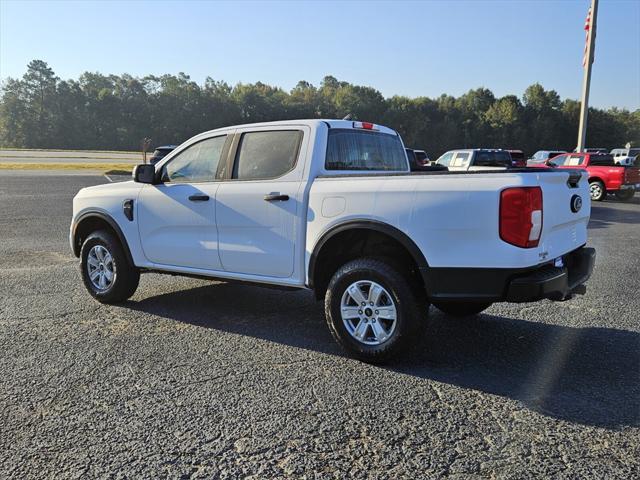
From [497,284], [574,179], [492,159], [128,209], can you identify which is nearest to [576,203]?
[574,179]

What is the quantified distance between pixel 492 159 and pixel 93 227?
1693 cm

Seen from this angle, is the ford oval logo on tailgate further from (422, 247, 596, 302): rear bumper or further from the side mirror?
the side mirror

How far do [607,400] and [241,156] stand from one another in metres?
3.51

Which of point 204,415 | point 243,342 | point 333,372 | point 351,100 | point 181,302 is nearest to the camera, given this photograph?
point 204,415

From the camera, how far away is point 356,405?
3.43m

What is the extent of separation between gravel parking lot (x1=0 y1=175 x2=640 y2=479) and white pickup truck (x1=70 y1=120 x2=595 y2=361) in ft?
1.54

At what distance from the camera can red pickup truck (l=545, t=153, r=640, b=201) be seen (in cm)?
1967

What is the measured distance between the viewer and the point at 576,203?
4.26m

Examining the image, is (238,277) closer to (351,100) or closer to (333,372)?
(333,372)

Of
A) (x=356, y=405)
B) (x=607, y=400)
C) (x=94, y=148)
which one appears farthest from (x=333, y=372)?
(x=94, y=148)

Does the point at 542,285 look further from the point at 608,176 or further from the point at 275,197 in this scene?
the point at 608,176

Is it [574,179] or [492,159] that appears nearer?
[574,179]

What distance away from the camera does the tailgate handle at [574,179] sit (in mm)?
4170

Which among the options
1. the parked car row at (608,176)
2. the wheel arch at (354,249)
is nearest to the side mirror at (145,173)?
the wheel arch at (354,249)
